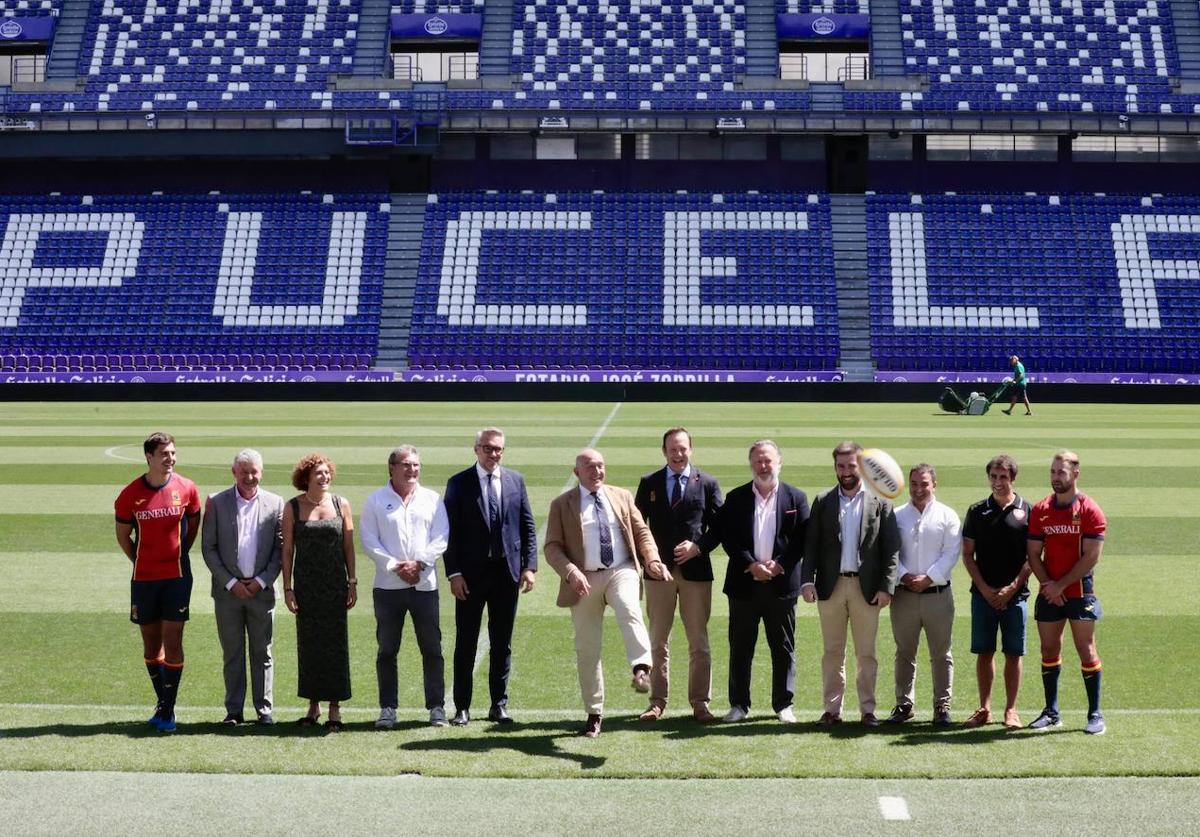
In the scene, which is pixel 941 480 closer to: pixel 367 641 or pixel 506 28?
pixel 367 641

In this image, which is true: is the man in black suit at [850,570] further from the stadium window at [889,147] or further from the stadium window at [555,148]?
the stadium window at [889,147]

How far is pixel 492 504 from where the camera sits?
31.3 ft

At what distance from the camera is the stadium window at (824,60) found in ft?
182

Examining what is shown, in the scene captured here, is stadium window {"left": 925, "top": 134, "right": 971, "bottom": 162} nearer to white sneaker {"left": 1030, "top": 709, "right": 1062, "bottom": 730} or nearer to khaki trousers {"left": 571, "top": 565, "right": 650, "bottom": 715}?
white sneaker {"left": 1030, "top": 709, "right": 1062, "bottom": 730}

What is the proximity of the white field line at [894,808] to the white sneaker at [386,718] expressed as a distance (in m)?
3.30

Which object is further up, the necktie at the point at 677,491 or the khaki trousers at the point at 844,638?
the necktie at the point at 677,491

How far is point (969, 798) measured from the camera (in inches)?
306

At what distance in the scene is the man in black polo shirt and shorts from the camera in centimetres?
920

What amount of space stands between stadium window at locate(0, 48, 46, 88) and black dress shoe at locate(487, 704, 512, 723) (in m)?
54.0

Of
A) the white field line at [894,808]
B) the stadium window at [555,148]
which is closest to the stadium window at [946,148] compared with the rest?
the stadium window at [555,148]

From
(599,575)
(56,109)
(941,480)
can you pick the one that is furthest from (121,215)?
(599,575)

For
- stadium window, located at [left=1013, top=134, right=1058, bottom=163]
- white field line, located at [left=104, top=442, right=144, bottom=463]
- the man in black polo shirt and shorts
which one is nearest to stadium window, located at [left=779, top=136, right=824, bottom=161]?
stadium window, located at [left=1013, top=134, right=1058, bottom=163]

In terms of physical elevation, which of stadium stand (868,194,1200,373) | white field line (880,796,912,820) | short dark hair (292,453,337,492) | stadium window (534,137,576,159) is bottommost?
white field line (880,796,912,820)

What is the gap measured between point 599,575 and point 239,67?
165 ft
